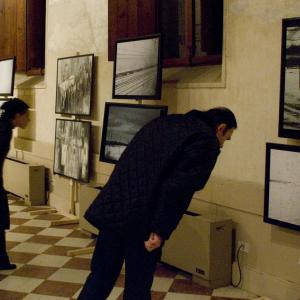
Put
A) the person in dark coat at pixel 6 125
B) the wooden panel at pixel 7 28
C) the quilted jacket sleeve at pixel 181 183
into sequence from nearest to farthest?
1. the quilted jacket sleeve at pixel 181 183
2. the person in dark coat at pixel 6 125
3. the wooden panel at pixel 7 28

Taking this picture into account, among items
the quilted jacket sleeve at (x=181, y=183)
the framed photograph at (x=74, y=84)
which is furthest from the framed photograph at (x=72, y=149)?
the quilted jacket sleeve at (x=181, y=183)

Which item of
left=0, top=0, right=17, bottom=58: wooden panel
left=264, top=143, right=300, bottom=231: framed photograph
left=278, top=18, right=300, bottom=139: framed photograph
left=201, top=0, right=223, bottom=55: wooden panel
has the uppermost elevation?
left=0, top=0, right=17, bottom=58: wooden panel

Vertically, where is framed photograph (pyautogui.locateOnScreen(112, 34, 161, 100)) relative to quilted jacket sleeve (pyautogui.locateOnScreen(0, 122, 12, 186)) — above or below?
above

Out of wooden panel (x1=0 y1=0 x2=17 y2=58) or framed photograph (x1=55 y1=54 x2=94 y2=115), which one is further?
wooden panel (x1=0 y1=0 x2=17 y2=58)

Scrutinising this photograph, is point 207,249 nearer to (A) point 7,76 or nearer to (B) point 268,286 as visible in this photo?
(B) point 268,286

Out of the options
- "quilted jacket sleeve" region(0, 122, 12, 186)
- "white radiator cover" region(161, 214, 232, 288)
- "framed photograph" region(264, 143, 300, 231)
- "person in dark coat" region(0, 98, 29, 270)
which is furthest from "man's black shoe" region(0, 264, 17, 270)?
"framed photograph" region(264, 143, 300, 231)

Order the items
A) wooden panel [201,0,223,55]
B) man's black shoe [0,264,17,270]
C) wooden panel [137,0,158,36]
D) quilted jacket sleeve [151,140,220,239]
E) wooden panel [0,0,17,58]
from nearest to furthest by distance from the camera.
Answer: quilted jacket sleeve [151,140,220,239], man's black shoe [0,264,17,270], wooden panel [201,0,223,55], wooden panel [137,0,158,36], wooden panel [0,0,17,58]

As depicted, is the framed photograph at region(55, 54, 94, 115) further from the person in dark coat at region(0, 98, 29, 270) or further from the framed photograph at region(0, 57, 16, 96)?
the person in dark coat at region(0, 98, 29, 270)

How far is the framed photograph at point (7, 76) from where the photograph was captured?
7581mm

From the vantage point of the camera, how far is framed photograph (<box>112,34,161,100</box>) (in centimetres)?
468

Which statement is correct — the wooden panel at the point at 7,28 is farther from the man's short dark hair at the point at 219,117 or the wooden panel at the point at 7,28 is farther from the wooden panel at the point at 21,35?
the man's short dark hair at the point at 219,117

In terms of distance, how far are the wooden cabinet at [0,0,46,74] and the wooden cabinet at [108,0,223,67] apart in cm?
265

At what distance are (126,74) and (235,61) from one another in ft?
3.65

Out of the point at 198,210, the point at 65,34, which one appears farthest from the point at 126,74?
the point at 65,34
